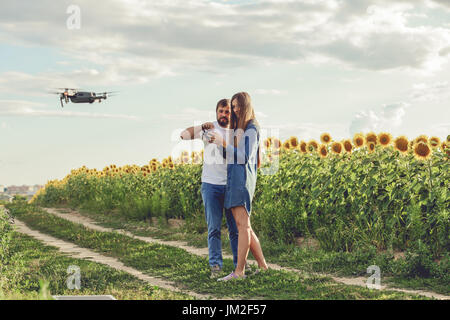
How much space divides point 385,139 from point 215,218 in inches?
134

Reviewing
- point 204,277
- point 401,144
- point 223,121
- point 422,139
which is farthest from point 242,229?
point 422,139

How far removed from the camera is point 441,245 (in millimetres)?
7641

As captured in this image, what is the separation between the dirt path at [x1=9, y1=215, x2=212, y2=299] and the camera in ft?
22.9

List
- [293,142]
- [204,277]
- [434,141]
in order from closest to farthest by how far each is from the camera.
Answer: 1. [204,277]
2. [434,141]
3. [293,142]

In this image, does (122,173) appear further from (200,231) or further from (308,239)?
(308,239)

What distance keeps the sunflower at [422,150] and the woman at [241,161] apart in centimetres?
276

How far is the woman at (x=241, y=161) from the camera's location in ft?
20.9

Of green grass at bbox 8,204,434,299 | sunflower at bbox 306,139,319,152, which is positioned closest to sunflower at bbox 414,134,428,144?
sunflower at bbox 306,139,319,152

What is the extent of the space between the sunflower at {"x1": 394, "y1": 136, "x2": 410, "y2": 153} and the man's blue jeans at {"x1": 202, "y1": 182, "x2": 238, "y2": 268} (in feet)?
10.0

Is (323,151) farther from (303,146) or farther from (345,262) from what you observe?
(345,262)

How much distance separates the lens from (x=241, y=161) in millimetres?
6371

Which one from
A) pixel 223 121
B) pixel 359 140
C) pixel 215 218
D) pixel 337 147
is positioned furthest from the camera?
pixel 337 147

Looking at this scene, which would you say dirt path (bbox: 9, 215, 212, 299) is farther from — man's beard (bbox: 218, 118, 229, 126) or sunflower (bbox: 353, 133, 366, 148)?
sunflower (bbox: 353, 133, 366, 148)
